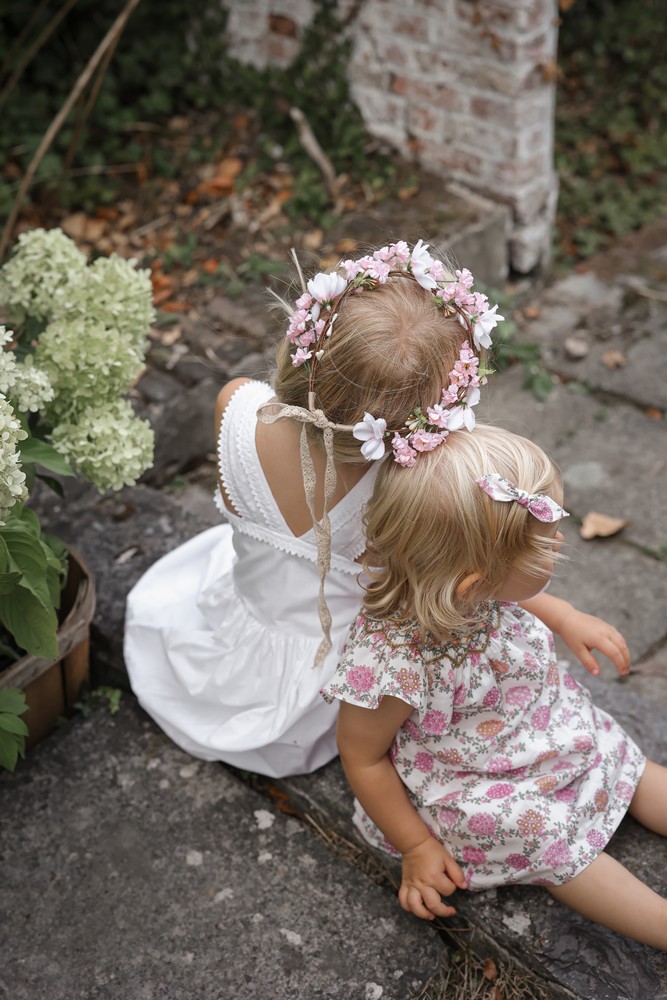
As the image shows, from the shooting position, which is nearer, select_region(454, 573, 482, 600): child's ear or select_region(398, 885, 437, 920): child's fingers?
select_region(454, 573, 482, 600): child's ear

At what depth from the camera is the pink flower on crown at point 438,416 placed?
5.02ft

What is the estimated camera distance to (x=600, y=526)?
2.89 metres

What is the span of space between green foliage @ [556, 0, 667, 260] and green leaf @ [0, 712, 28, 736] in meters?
3.29

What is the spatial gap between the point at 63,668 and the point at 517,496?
111cm

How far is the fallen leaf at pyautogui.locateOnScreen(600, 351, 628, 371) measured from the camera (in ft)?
11.3

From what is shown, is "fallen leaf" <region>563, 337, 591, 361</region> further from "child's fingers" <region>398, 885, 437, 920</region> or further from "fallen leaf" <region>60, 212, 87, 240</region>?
"child's fingers" <region>398, 885, 437, 920</region>

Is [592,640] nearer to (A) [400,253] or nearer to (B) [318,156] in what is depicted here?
(A) [400,253]

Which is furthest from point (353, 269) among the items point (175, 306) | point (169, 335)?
point (175, 306)

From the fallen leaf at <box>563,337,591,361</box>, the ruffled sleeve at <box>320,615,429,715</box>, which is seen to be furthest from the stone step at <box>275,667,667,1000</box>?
the fallen leaf at <box>563,337,591,361</box>

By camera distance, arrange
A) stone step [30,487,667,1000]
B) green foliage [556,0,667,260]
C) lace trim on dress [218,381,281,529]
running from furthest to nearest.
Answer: green foliage [556,0,667,260] < lace trim on dress [218,381,281,529] < stone step [30,487,667,1000]

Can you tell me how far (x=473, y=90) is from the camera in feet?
11.2

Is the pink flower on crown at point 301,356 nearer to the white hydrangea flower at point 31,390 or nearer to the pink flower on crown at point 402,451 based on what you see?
the pink flower on crown at point 402,451

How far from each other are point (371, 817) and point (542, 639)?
446mm

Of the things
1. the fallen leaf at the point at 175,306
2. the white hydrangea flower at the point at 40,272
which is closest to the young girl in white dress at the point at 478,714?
the white hydrangea flower at the point at 40,272
